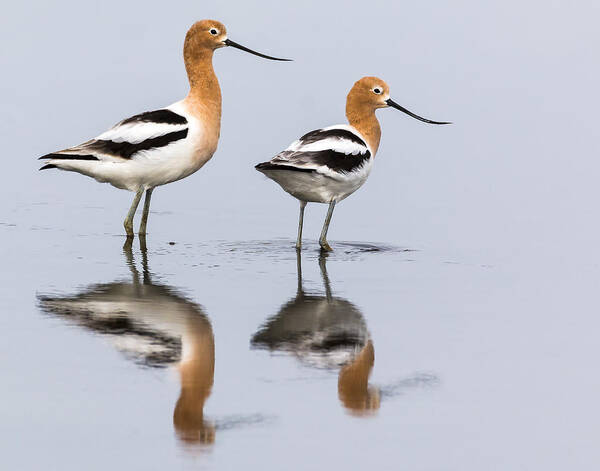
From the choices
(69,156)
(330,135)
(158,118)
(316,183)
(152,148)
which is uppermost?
(158,118)

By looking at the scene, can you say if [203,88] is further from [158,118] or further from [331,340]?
[331,340]

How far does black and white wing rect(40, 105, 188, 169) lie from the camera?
12.8 meters

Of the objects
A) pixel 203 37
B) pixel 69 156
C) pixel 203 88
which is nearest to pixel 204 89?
pixel 203 88

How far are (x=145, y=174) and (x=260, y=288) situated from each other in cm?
309

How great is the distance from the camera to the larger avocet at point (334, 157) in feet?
40.7

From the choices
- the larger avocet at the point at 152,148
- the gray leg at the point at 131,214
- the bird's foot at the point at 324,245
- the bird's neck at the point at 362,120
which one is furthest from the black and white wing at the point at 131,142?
the bird's neck at the point at 362,120

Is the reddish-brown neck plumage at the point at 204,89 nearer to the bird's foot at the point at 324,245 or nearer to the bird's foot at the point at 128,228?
the bird's foot at the point at 128,228

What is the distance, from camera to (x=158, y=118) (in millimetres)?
12969

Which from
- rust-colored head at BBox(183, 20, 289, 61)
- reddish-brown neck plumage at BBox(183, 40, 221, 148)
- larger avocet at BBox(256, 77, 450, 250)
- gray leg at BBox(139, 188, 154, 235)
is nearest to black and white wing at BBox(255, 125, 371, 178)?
larger avocet at BBox(256, 77, 450, 250)

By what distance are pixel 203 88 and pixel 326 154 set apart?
1924 millimetres

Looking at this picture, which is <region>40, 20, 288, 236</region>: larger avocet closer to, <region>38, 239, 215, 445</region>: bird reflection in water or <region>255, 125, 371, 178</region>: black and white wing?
<region>255, 125, 371, 178</region>: black and white wing

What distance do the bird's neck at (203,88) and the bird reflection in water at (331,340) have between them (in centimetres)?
379

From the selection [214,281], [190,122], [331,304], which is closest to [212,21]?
[190,122]

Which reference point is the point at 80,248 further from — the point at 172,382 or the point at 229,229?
the point at 172,382
